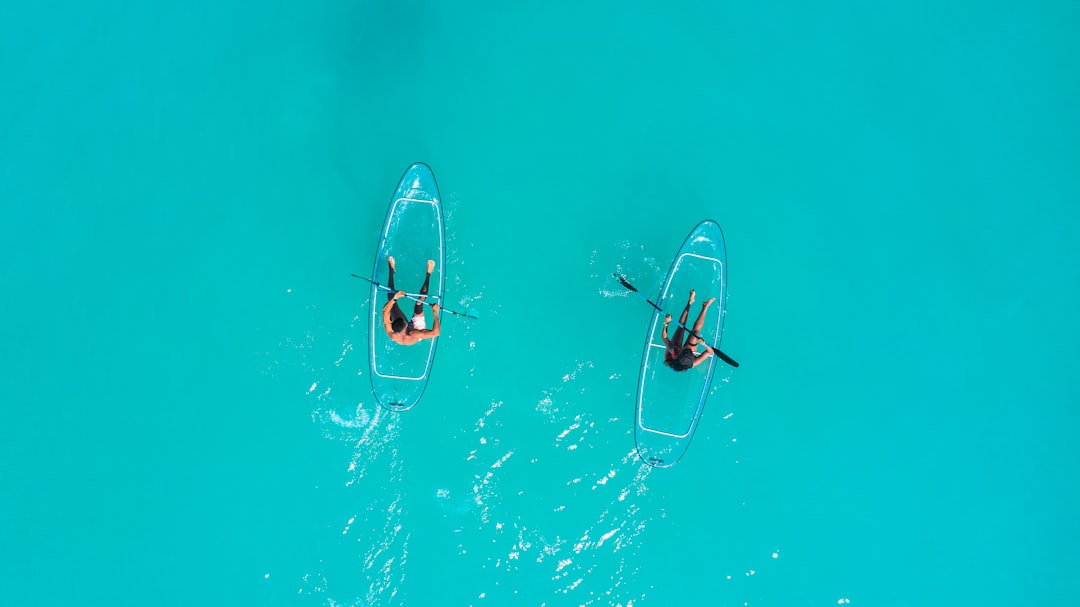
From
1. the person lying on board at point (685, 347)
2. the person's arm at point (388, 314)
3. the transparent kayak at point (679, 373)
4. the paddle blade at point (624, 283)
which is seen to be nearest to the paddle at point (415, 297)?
the person's arm at point (388, 314)

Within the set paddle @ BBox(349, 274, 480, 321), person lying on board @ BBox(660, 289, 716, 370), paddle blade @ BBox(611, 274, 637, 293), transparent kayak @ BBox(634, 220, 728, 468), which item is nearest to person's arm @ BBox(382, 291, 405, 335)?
paddle @ BBox(349, 274, 480, 321)

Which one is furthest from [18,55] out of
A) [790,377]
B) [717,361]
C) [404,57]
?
[790,377]

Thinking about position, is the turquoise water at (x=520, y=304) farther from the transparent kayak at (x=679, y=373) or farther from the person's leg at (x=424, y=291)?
the person's leg at (x=424, y=291)

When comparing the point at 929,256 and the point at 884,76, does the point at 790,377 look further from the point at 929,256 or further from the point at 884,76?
the point at 884,76

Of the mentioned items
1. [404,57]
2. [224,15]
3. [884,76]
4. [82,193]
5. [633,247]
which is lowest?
[633,247]

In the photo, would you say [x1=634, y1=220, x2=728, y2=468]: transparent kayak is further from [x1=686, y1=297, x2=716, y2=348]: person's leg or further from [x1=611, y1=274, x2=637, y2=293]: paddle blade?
[x1=611, y1=274, x2=637, y2=293]: paddle blade

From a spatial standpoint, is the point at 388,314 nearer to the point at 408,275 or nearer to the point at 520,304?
the point at 408,275
